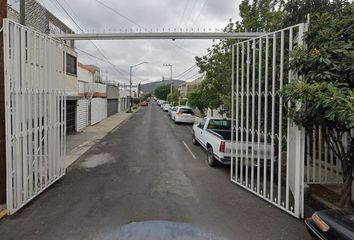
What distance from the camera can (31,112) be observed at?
258 inches

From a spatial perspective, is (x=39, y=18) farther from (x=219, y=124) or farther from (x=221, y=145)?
(x=221, y=145)

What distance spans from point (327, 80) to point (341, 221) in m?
2.61

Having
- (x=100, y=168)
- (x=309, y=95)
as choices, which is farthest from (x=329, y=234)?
(x=100, y=168)

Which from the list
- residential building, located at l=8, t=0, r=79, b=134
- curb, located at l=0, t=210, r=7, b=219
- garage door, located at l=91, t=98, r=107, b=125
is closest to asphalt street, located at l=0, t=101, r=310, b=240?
curb, located at l=0, t=210, r=7, b=219

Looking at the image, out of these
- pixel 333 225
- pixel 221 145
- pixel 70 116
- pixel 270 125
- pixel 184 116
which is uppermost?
pixel 270 125

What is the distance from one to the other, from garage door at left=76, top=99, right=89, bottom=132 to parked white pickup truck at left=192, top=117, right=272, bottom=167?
30.4ft

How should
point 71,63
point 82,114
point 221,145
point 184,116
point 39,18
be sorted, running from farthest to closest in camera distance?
point 184,116 < point 71,63 < point 82,114 < point 39,18 < point 221,145

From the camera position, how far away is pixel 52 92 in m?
7.73

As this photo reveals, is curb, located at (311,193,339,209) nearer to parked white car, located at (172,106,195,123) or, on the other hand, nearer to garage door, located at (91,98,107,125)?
parked white car, located at (172,106,195,123)

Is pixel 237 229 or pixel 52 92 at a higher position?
pixel 52 92

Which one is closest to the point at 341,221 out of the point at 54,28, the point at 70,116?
the point at 70,116

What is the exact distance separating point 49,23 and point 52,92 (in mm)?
12435

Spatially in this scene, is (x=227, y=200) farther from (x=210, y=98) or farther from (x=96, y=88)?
(x=96, y=88)

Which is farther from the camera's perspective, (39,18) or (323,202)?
(39,18)
